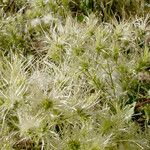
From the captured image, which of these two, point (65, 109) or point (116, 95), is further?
point (116, 95)

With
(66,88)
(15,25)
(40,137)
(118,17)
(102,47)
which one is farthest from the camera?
(118,17)

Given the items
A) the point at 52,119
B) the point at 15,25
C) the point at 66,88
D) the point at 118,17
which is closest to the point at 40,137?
the point at 52,119

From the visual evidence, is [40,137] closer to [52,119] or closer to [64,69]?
[52,119]

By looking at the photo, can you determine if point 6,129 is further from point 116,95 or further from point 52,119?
point 116,95

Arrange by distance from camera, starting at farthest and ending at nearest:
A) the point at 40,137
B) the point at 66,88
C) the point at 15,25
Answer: the point at 15,25
the point at 66,88
the point at 40,137

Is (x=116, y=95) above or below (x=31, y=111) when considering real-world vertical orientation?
below

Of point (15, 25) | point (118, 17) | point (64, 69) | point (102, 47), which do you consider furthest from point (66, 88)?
point (118, 17)
